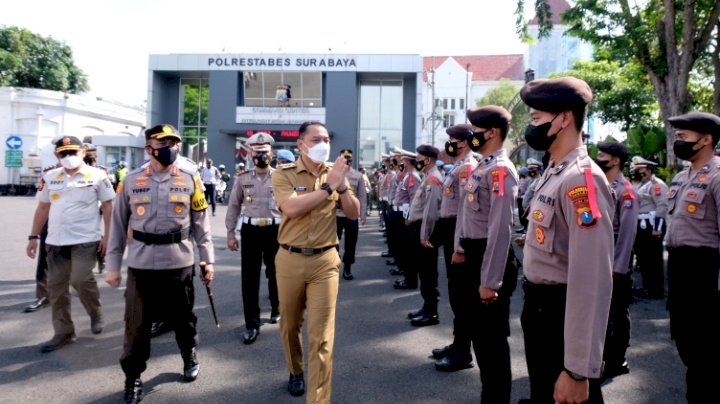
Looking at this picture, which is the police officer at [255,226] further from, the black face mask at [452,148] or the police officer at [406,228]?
the police officer at [406,228]

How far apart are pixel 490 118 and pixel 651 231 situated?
207 inches

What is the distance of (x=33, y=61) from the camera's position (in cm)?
4288

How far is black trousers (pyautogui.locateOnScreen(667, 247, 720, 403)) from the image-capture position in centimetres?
362

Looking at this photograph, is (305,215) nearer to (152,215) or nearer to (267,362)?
(152,215)

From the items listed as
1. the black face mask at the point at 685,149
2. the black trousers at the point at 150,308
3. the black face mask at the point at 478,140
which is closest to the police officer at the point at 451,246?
the black face mask at the point at 478,140

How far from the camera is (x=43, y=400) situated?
4.00 m

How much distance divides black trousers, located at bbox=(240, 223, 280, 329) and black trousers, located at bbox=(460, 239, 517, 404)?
8.10ft

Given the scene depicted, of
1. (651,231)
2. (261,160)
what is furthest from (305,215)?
(651,231)

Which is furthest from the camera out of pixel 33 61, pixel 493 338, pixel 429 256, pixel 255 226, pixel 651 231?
pixel 33 61

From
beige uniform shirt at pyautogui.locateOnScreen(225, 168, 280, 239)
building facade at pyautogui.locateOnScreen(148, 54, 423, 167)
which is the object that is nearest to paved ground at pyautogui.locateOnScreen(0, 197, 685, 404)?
beige uniform shirt at pyautogui.locateOnScreen(225, 168, 280, 239)

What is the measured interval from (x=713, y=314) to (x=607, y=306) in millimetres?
2336

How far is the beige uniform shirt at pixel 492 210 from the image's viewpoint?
134 inches

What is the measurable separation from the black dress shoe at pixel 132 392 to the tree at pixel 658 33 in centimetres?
1105

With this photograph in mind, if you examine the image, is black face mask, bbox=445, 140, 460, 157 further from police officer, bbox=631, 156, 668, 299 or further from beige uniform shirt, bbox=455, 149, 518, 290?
police officer, bbox=631, 156, 668, 299
